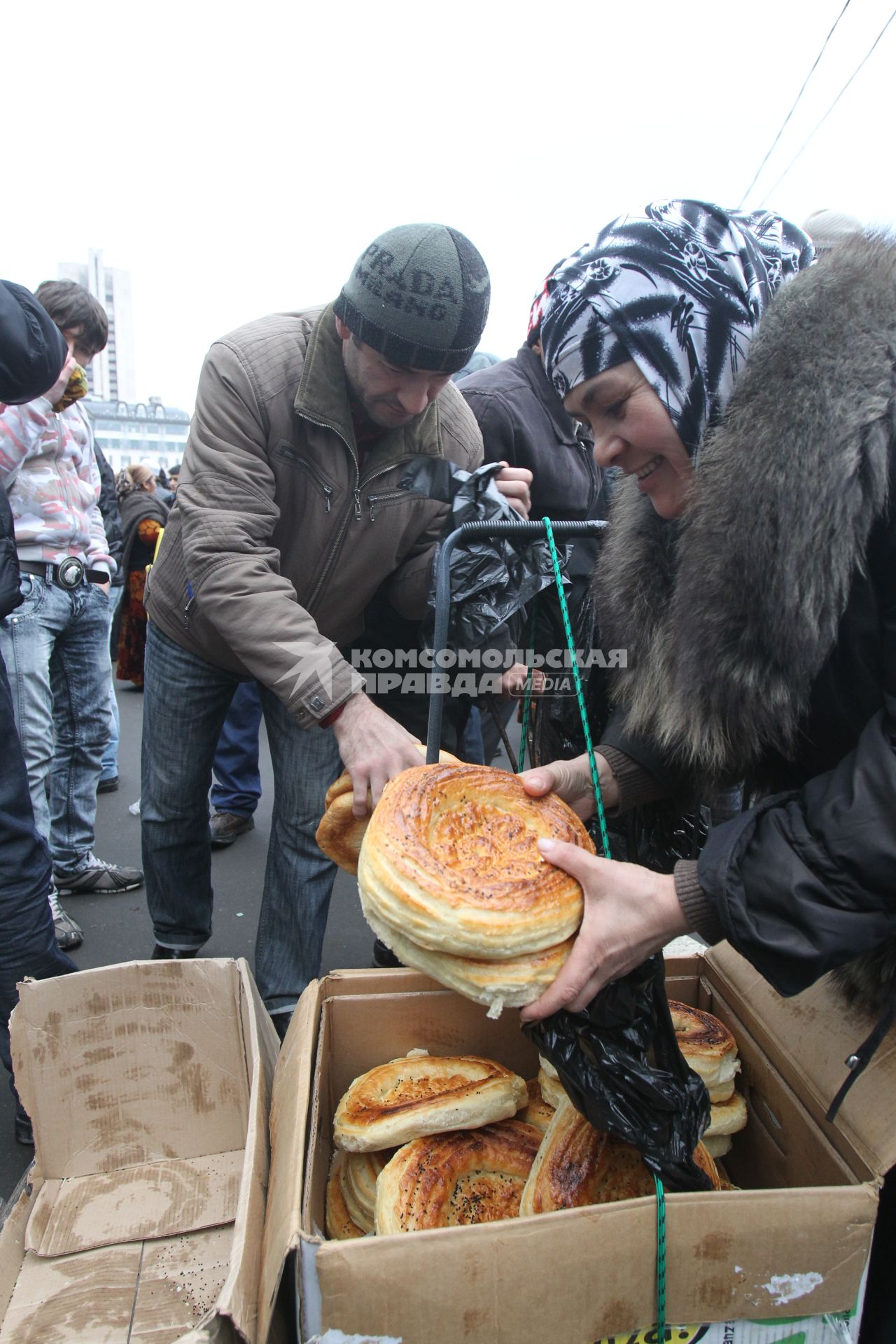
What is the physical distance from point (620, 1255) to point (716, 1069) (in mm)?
552

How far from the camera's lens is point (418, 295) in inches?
80.6

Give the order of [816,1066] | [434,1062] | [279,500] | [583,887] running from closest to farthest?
[583,887] < [816,1066] < [434,1062] < [279,500]

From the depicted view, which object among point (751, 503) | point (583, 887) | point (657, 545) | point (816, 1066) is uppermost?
point (751, 503)

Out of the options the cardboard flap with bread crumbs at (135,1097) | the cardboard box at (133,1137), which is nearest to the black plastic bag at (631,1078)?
the cardboard box at (133,1137)

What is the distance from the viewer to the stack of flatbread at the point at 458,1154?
1.40m

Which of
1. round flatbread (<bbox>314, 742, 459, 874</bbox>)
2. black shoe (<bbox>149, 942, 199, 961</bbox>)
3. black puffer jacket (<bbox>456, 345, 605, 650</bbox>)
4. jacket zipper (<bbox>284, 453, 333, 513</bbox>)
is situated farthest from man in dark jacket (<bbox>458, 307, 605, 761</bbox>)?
black shoe (<bbox>149, 942, 199, 961</bbox>)

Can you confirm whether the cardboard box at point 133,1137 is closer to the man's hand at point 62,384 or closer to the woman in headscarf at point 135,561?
the man's hand at point 62,384

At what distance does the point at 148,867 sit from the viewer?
283cm

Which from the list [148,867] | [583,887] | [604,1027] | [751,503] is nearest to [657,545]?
[751,503]

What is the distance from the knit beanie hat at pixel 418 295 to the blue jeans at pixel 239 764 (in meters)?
3.06

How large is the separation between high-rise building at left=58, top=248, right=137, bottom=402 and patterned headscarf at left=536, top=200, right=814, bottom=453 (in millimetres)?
63727

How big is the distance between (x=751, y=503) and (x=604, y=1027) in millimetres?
906

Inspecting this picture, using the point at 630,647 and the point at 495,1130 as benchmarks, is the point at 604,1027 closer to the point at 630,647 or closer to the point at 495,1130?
the point at 495,1130

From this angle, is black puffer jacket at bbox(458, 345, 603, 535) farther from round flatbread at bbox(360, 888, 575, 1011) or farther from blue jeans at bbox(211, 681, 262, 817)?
blue jeans at bbox(211, 681, 262, 817)
